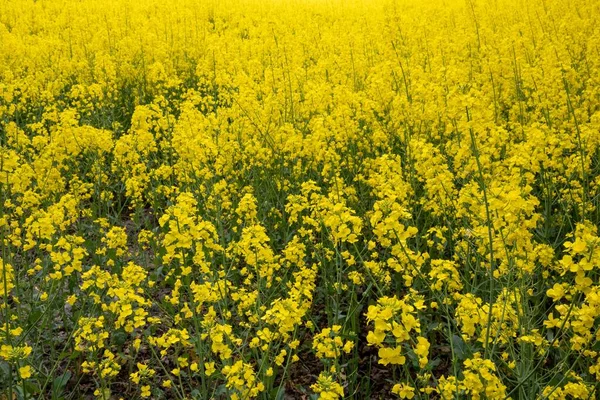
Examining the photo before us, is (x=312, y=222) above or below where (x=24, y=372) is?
above

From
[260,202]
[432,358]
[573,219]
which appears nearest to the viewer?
[432,358]

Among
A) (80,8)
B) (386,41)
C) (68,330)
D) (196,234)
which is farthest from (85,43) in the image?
(196,234)

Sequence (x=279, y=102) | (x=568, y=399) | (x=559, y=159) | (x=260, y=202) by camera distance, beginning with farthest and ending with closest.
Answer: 1. (x=279, y=102)
2. (x=260, y=202)
3. (x=559, y=159)
4. (x=568, y=399)

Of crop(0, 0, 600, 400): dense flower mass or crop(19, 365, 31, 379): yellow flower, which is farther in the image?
crop(0, 0, 600, 400): dense flower mass

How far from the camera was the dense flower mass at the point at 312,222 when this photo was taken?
2.44m

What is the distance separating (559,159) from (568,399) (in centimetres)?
158

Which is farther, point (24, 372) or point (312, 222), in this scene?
point (312, 222)

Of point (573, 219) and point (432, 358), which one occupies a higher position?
point (573, 219)

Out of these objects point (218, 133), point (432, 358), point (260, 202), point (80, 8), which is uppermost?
point (80, 8)

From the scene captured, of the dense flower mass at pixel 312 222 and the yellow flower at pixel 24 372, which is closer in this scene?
the yellow flower at pixel 24 372

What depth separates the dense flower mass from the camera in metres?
2.44

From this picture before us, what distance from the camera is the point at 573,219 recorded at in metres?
Answer: 4.32

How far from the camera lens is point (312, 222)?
338 centimetres

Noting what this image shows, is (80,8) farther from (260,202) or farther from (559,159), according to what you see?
(559,159)
